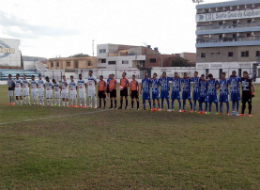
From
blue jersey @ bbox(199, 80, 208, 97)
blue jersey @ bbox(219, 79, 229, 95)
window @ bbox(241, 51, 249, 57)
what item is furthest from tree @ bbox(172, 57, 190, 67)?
blue jersey @ bbox(219, 79, 229, 95)

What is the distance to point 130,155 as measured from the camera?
660 centimetres

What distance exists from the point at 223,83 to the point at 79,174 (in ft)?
31.0

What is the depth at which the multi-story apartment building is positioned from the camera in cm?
5434

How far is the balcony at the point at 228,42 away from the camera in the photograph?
54.2 metres

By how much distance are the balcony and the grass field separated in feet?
159

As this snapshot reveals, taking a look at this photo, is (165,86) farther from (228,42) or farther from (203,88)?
(228,42)

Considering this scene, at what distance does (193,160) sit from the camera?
20.3 ft

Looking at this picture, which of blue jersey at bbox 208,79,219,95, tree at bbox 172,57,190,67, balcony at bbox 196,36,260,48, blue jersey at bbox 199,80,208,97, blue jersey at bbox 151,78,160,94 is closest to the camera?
blue jersey at bbox 208,79,219,95

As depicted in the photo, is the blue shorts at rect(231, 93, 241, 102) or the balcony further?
the balcony

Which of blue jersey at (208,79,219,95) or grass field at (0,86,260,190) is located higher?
blue jersey at (208,79,219,95)

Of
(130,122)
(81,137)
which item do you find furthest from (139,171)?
(130,122)

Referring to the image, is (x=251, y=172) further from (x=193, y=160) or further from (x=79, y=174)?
(x=79, y=174)

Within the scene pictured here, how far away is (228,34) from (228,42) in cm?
238

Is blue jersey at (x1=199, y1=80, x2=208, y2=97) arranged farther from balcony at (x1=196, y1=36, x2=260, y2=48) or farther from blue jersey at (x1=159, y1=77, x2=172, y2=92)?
balcony at (x1=196, y1=36, x2=260, y2=48)
